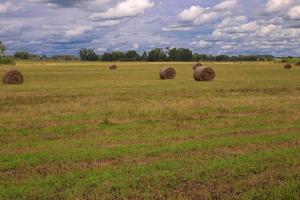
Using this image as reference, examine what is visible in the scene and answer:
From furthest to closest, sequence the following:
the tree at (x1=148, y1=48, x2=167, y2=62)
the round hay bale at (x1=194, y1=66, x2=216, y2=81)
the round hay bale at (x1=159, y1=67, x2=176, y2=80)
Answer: the tree at (x1=148, y1=48, x2=167, y2=62) < the round hay bale at (x1=159, y1=67, x2=176, y2=80) < the round hay bale at (x1=194, y1=66, x2=216, y2=81)

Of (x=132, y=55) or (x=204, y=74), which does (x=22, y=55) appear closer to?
(x=132, y=55)

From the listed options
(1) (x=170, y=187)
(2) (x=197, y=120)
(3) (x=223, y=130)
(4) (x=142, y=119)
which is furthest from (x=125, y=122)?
(1) (x=170, y=187)

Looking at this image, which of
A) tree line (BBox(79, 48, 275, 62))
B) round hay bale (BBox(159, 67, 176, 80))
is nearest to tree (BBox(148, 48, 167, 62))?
tree line (BBox(79, 48, 275, 62))

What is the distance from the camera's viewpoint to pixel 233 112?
55.9 ft

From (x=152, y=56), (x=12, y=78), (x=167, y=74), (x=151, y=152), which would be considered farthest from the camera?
(x=152, y=56)

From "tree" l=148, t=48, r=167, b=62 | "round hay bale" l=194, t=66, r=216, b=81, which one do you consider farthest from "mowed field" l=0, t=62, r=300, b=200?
"tree" l=148, t=48, r=167, b=62

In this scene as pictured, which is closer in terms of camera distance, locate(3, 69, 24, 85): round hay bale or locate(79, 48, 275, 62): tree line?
locate(3, 69, 24, 85): round hay bale

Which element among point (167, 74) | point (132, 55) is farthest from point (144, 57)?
point (167, 74)

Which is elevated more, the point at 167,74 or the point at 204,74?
the point at 204,74

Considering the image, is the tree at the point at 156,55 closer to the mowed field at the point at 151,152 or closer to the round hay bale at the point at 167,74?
the round hay bale at the point at 167,74

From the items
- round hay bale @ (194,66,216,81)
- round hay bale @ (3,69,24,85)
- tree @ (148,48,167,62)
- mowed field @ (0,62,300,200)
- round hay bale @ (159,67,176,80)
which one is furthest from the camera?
tree @ (148,48,167,62)

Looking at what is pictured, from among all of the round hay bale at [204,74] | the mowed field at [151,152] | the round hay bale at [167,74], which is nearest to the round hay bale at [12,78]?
the round hay bale at [167,74]

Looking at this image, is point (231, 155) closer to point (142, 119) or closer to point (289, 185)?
point (289, 185)

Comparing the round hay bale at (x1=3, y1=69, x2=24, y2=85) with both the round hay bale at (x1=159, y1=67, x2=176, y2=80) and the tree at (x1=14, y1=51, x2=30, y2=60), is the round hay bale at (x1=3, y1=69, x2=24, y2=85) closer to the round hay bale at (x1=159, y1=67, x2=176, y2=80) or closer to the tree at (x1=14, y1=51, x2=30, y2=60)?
the round hay bale at (x1=159, y1=67, x2=176, y2=80)
